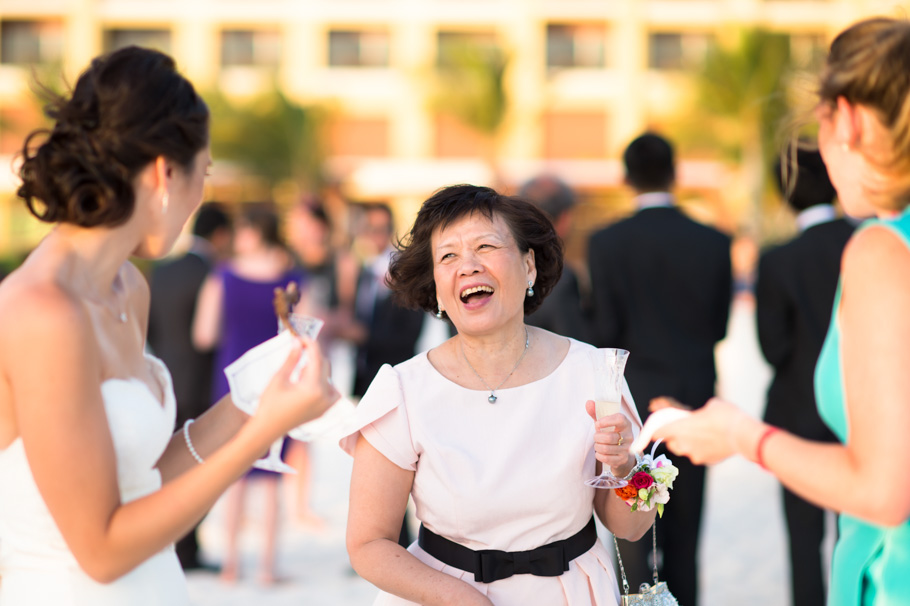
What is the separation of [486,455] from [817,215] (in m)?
2.56

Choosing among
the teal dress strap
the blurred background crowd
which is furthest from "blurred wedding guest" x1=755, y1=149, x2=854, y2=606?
the blurred background crowd

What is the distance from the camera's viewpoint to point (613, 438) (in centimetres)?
221

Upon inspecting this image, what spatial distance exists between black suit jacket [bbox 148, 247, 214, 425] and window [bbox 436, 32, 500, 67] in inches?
1188

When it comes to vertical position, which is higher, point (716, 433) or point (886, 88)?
point (886, 88)

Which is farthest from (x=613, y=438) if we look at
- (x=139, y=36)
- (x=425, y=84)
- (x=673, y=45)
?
(x=139, y=36)

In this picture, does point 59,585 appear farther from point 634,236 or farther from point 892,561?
point 634,236

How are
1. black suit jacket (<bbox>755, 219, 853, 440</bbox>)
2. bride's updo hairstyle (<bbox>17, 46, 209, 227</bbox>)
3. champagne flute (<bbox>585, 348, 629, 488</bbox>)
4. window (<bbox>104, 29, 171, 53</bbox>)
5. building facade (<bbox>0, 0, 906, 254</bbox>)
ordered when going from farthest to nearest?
window (<bbox>104, 29, 171, 53</bbox>), building facade (<bbox>0, 0, 906, 254</bbox>), black suit jacket (<bbox>755, 219, 853, 440</bbox>), champagne flute (<bbox>585, 348, 629, 488</bbox>), bride's updo hairstyle (<bbox>17, 46, 209, 227</bbox>)

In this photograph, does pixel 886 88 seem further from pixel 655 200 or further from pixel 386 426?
pixel 655 200

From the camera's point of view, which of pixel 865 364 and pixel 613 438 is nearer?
pixel 865 364

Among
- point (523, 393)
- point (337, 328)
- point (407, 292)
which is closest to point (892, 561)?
point (523, 393)

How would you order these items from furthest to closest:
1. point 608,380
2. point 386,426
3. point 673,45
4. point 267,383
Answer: point 673,45 < point 386,426 < point 608,380 < point 267,383

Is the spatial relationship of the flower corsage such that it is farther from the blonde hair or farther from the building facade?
the building facade

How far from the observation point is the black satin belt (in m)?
2.32

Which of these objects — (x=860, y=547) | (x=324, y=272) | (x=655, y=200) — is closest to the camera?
(x=860, y=547)
